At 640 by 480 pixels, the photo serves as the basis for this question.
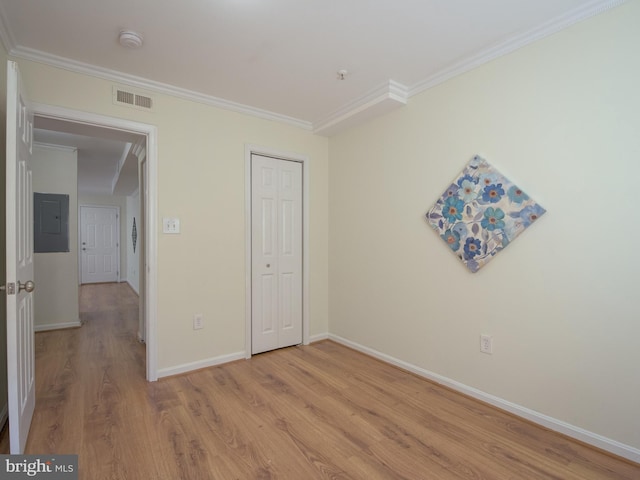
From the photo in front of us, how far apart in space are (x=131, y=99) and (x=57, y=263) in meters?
3.03

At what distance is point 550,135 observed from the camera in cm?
196

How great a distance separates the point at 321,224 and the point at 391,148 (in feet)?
4.02

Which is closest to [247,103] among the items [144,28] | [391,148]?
[144,28]

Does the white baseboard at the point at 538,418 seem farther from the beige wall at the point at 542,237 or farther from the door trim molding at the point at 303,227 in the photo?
the door trim molding at the point at 303,227

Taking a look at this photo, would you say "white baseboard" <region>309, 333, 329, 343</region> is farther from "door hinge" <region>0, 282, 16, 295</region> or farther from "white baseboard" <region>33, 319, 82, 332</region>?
"white baseboard" <region>33, 319, 82, 332</region>

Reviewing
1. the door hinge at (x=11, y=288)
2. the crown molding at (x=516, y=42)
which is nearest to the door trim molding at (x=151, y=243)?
the door hinge at (x=11, y=288)

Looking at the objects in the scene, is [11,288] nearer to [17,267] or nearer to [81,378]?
[17,267]

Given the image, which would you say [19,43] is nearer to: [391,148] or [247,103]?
[247,103]

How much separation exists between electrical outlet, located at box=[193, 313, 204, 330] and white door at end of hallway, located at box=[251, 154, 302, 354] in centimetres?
52

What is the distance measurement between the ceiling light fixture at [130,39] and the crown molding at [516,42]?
2.08 meters

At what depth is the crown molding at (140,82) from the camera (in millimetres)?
2223

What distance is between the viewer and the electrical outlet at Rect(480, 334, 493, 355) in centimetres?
226

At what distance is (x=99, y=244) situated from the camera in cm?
850

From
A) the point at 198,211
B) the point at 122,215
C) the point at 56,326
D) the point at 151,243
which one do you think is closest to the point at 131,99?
the point at 198,211
